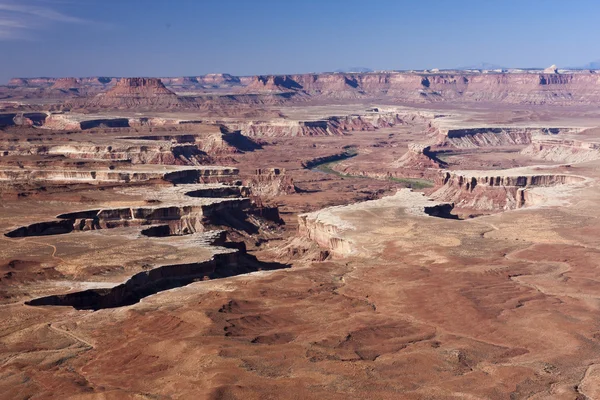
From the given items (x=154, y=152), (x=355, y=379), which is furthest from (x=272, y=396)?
(x=154, y=152)

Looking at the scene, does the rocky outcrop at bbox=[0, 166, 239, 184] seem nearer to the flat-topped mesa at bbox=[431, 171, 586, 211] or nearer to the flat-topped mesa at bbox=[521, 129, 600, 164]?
the flat-topped mesa at bbox=[431, 171, 586, 211]

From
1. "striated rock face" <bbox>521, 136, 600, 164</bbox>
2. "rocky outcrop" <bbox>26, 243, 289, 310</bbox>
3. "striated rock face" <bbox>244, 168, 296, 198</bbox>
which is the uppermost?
"striated rock face" <bbox>521, 136, 600, 164</bbox>

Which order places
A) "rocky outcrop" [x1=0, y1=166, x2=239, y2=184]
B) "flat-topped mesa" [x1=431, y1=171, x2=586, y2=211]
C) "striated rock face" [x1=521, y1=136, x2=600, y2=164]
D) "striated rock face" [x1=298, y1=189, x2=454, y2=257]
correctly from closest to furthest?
"striated rock face" [x1=298, y1=189, x2=454, y2=257] < "rocky outcrop" [x1=0, y1=166, x2=239, y2=184] < "flat-topped mesa" [x1=431, y1=171, x2=586, y2=211] < "striated rock face" [x1=521, y1=136, x2=600, y2=164]

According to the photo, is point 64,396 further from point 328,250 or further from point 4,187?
point 4,187

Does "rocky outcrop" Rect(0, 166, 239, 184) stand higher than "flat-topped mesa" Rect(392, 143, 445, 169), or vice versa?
"rocky outcrop" Rect(0, 166, 239, 184)

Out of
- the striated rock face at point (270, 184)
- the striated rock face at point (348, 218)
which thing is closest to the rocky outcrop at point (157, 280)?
the striated rock face at point (348, 218)

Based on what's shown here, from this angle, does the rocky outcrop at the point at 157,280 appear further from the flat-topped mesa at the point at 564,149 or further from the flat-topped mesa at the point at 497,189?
the flat-topped mesa at the point at 564,149

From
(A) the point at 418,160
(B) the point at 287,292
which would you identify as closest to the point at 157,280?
(B) the point at 287,292

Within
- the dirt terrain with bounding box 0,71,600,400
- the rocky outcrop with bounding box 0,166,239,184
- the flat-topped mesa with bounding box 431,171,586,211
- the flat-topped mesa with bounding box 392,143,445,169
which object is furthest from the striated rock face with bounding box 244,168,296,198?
the flat-topped mesa with bounding box 392,143,445,169

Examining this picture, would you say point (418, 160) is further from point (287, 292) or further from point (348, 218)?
point (287, 292)
